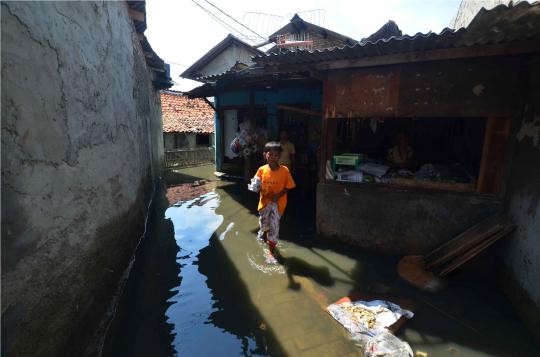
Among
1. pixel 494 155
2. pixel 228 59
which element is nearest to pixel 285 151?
pixel 494 155

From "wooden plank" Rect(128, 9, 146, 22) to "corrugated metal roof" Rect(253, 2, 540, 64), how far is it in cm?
416

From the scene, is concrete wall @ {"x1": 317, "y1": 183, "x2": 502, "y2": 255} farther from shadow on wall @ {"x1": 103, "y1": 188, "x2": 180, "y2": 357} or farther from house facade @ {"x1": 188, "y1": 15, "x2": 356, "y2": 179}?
shadow on wall @ {"x1": 103, "y1": 188, "x2": 180, "y2": 357}

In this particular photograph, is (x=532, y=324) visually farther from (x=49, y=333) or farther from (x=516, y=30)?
(x=49, y=333)

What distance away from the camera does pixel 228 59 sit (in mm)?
21188

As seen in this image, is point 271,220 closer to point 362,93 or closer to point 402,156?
point 362,93

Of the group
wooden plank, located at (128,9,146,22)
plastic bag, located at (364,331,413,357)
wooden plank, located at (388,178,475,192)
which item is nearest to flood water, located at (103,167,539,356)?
plastic bag, located at (364,331,413,357)

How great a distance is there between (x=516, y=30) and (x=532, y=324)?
3.30 metres

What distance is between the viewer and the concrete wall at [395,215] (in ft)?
15.5

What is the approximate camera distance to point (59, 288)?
2.60 m

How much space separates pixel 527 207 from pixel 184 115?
19.3 meters

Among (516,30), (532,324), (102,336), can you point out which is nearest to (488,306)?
(532,324)

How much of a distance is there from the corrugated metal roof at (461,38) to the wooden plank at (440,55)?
107 mm

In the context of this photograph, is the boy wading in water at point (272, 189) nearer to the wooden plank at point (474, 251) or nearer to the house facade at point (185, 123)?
the wooden plank at point (474, 251)

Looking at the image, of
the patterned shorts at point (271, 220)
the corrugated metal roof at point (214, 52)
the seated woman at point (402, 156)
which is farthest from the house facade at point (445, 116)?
the corrugated metal roof at point (214, 52)
